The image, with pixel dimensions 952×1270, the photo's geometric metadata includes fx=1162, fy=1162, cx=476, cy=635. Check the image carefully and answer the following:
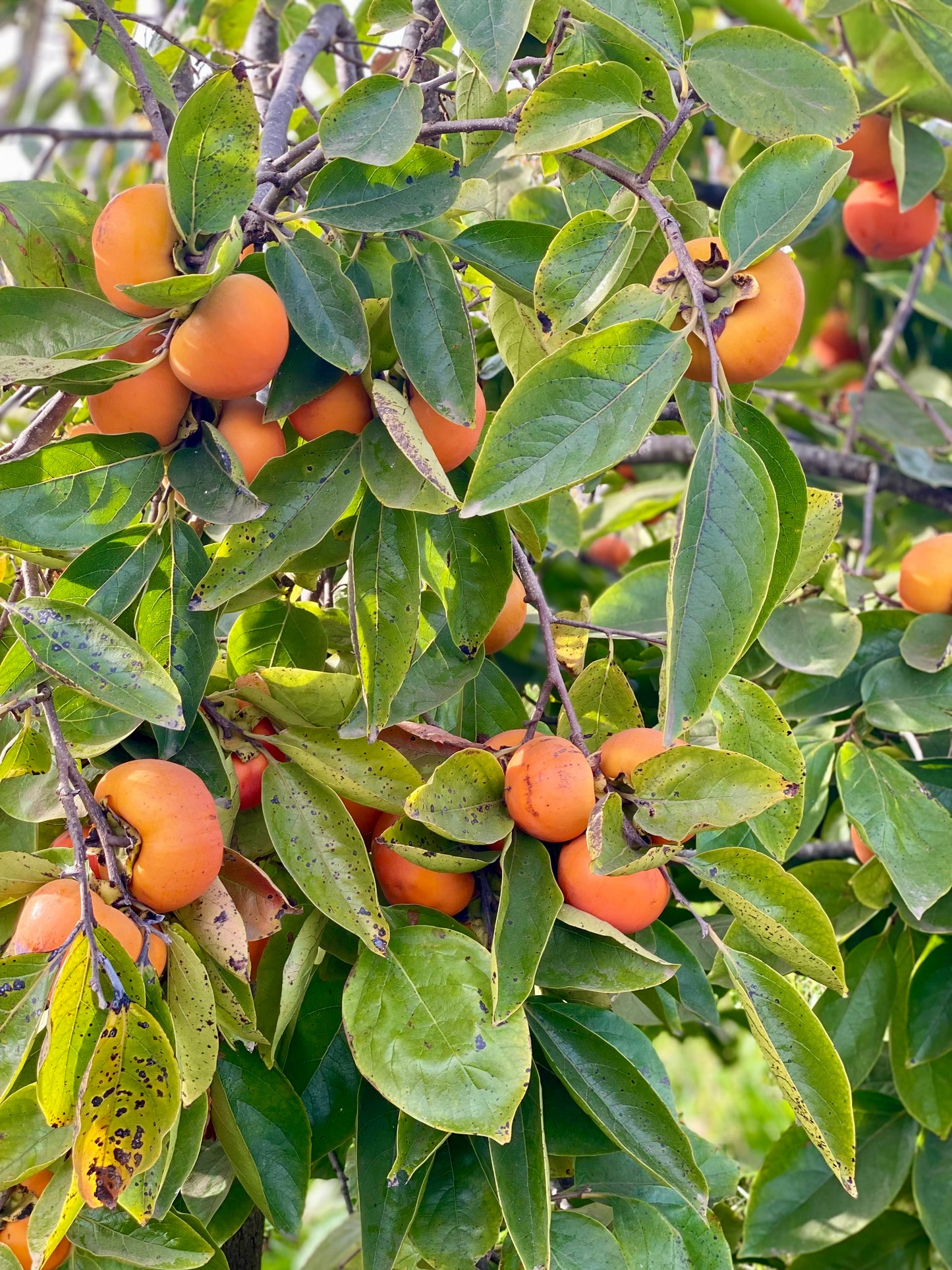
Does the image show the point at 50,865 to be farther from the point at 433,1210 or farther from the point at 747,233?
the point at 747,233

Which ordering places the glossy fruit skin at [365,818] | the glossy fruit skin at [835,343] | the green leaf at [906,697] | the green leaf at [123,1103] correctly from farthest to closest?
the glossy fruit skin at [835,343] < the green leaf at [906,697] < the glossy fruit skin at [365,818] < the green leaf at [123,1103]

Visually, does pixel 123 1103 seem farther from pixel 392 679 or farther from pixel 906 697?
pixel 906 697

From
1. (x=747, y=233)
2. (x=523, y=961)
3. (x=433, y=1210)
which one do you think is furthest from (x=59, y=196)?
(x=433, y=1210)

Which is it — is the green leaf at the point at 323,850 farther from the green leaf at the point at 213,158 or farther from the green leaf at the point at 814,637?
the green leaf at the point at 814,637

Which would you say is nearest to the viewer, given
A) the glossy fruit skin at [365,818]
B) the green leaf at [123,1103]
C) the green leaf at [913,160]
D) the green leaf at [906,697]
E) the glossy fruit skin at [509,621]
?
the green leaf at [123,1103]

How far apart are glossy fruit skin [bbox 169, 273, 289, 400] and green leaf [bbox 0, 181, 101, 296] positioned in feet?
0.53

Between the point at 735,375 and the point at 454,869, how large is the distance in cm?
36

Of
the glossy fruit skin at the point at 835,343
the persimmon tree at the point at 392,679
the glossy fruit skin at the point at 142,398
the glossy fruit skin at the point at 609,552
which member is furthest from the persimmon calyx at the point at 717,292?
the glossy fruit skin at the point at 835,343

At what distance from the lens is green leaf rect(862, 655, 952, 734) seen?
111 cm

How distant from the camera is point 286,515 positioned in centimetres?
72

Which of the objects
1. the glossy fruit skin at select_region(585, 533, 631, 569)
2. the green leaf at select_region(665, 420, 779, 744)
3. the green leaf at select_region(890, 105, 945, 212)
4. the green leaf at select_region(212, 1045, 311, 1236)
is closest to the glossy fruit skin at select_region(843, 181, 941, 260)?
the green leaf at select_region(890, 105, 945, 212)

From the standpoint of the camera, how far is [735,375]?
74cm

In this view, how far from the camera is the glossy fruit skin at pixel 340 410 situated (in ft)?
2.47

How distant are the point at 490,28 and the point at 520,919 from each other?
54cm
